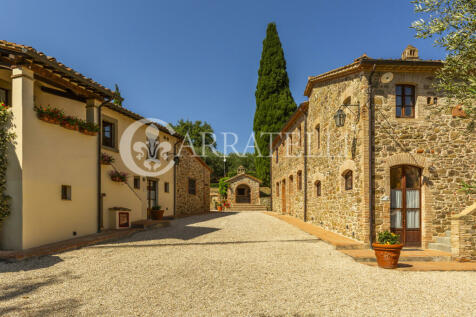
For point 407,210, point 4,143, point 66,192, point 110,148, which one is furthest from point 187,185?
point 407,210

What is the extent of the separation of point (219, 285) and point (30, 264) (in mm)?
3951

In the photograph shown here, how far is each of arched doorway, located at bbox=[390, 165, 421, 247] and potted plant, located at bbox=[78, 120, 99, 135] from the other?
8.86 meters

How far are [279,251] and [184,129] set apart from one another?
134ft

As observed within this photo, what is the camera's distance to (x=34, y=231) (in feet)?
22.5

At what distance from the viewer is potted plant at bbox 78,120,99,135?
839 cm

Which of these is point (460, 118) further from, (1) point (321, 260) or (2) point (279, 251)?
(2) point (279, 251)

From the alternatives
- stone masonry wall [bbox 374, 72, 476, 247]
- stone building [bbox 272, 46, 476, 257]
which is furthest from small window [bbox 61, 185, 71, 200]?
stone masonry wall [bbox 374, 72, 476, 247]

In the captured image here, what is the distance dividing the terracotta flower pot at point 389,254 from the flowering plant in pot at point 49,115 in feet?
27.4

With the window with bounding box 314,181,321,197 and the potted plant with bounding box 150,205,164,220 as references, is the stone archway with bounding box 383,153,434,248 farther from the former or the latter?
the potted plant with bounding box 150,205,164,220

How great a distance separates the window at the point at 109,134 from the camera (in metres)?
10.8

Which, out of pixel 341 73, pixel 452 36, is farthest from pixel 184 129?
pixel 452 36

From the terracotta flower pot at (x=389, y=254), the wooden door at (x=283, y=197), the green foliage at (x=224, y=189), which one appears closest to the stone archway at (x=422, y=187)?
the terracotta flower pot at (x=389, y=254)

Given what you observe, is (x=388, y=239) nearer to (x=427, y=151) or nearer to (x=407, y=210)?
(x=407, y=210)

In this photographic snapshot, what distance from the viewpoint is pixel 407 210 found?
800cm
